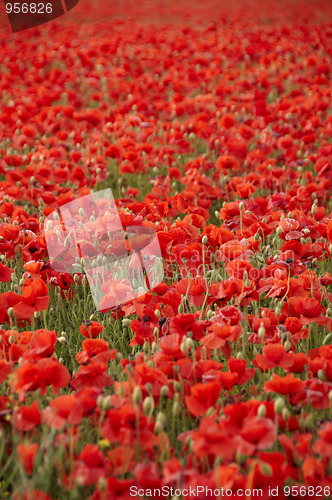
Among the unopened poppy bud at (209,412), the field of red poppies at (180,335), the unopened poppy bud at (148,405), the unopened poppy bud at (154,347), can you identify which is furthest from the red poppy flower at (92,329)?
the unopened poppy bud at (209,412)

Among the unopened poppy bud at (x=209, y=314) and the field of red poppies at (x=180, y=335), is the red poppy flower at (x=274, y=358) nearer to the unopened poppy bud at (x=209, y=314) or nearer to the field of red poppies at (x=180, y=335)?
the field of red poppies at (x=180, y=335)

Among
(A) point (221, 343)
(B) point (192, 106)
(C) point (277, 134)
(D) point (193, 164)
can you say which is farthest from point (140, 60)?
(A) point (221, 343)

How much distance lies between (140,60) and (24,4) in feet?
10.1

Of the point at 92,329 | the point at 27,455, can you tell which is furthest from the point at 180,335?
the point at 27,455

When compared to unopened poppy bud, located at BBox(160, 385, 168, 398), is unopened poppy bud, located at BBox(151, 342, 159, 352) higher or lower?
lower

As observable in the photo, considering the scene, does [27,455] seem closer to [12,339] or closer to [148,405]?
[148,405]

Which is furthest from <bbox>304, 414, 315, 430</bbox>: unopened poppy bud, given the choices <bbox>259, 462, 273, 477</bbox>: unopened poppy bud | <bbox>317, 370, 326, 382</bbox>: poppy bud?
<bbox>259, 462, 273, 477</bbox>: unopened poppy bud

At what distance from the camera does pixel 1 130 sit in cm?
660

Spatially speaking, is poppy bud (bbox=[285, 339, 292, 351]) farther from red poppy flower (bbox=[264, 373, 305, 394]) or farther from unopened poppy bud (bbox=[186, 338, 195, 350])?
unopened poppy bud (bbox=[186, 338, 195, 350])

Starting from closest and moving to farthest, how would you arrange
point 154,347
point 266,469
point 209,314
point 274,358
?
point 266,469 → point 274,358 → point 154,347 → point 209,314

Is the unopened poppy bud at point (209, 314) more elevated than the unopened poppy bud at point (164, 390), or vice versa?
the unopened poppy bud at point (164, 390)

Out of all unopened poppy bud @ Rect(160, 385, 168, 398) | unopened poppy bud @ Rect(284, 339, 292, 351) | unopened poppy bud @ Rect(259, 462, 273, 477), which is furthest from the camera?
unopened poppy bud @ Rect(284, 339, 292, 351)

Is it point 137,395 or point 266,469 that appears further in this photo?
point 137,395

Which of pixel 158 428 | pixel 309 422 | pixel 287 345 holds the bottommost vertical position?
pixel 309 422
